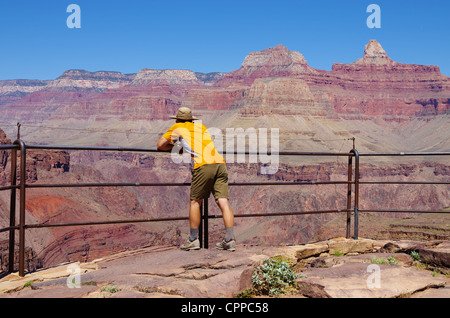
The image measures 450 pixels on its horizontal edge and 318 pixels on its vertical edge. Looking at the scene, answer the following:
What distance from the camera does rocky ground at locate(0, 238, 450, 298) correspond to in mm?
4094

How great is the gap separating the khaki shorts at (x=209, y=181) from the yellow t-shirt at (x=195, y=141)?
0.07m

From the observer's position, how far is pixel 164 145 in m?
5.59

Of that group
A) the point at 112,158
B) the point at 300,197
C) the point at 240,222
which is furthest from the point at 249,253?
the point at 112,158

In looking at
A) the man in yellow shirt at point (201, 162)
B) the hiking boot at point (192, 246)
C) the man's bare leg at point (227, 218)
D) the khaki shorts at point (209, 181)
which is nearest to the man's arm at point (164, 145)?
the man in yellow shirt at point (201, 162)

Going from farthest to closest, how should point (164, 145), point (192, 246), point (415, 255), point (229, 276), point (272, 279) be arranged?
point (192, 246) → point (164, 145) → point (415, 255) → point (272, 279) → point (229, 276)

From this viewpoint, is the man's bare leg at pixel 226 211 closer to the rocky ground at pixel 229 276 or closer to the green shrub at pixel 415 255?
the rocky ground at pixel 229 276

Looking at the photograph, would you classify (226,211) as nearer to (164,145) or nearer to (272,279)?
(164,145)

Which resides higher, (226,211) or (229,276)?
(226,211)

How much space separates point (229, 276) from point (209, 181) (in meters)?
1.50

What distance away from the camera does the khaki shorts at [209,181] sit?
559 centimetres

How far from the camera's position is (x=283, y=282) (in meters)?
4.47

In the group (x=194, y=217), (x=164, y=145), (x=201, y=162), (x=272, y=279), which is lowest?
(x=272, y=279)

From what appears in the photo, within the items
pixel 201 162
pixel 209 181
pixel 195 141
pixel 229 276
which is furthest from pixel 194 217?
pixel 229 276
